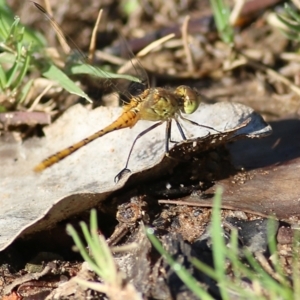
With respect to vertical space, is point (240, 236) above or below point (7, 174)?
below

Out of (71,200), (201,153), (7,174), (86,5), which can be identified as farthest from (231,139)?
(86,5)

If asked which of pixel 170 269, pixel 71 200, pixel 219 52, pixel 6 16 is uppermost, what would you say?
pixel 6 16

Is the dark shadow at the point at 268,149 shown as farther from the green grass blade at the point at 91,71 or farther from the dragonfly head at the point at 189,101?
the green grass blade at the point at 91,71

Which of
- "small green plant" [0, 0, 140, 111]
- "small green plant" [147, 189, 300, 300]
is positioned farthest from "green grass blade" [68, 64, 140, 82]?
"small green plant" [147, 189, 300, 300]

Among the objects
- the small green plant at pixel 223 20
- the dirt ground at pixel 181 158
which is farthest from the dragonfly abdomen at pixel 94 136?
the small green plant at pixel 223 20

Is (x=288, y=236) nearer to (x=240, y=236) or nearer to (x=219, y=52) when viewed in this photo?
(x=240, y=236)

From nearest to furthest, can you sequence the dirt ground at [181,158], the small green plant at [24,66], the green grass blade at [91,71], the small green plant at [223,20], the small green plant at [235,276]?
the small green plant at [235,276] < the dirt ground at [181,158] < the small green plant at [24,66] < the green grass blade at [91,71] < the small green plant at [223,20]

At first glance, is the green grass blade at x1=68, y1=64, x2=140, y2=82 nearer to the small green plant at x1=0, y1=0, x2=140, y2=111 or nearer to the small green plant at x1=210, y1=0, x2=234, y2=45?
the small green plant at x1=0, y1=0, x2=140, y2=111

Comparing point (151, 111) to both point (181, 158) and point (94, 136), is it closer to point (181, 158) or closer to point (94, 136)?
point (94, 136)
